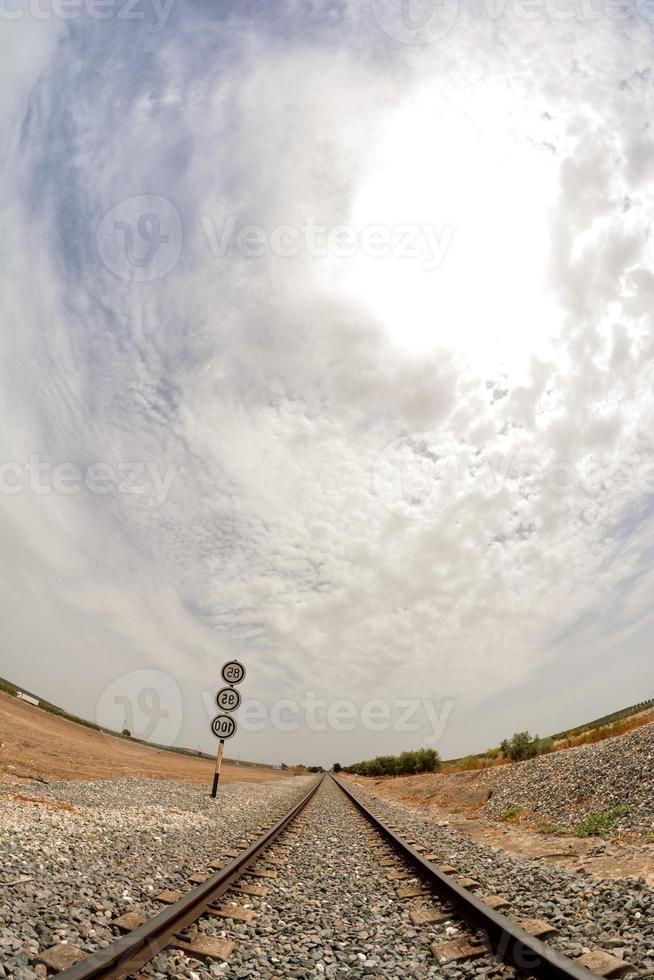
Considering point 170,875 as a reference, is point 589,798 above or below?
above

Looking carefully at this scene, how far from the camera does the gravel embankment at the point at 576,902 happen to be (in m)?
3.50

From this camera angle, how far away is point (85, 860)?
5.41 metres

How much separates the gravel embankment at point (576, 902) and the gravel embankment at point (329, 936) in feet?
2.82

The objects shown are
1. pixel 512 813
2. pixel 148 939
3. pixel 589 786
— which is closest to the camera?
pixel 148 939

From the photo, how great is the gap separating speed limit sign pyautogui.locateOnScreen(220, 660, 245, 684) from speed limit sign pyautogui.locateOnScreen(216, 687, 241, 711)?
0.28 metres

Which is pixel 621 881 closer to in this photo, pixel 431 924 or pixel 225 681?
pixel 431 924

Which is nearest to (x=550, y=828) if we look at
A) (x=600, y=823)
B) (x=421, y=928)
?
(x=600, y=823)

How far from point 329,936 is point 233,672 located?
12271 mm

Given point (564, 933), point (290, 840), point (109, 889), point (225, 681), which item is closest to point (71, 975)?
point (109, 889)

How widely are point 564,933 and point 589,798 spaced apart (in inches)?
352

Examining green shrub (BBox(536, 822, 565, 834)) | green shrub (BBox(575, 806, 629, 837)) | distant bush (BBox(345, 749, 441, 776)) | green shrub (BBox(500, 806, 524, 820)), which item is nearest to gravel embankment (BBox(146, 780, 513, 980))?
green shrub (BBox(575, 806, 629, 837))

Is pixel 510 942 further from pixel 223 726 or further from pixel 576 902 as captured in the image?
pixel 223 726

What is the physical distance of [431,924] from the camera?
4.19 meters

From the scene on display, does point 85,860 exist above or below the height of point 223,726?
below
